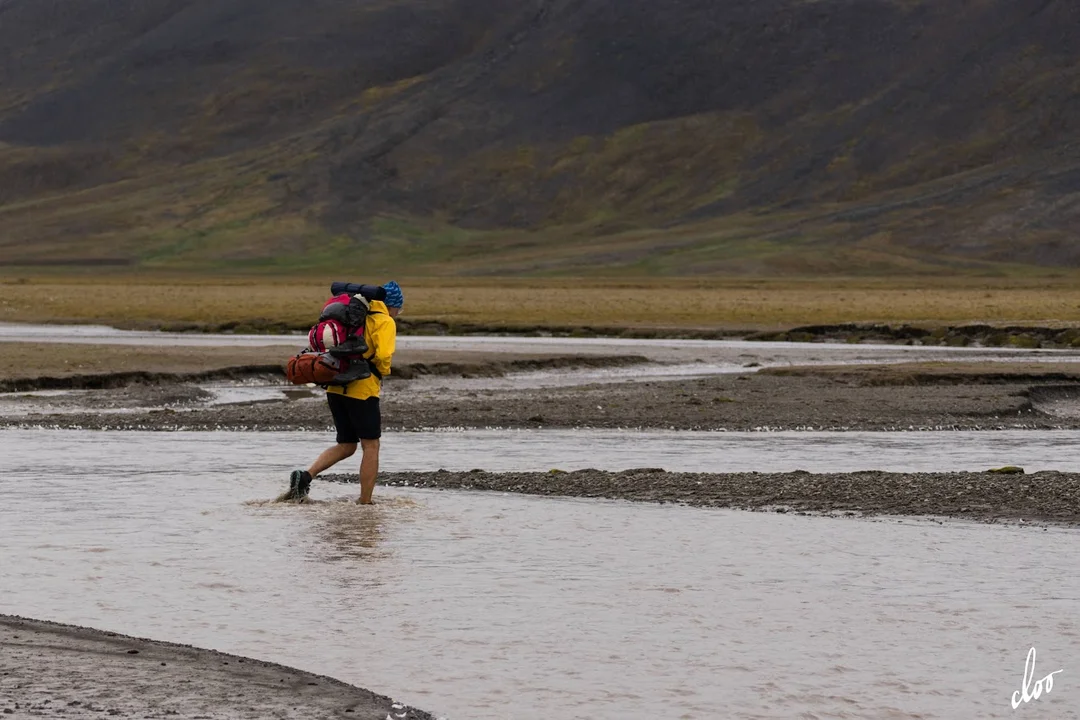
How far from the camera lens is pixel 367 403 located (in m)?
15.2

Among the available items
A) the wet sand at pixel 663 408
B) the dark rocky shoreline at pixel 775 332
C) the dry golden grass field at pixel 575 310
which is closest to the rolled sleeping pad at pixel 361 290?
the wet sand at pixel 663 408

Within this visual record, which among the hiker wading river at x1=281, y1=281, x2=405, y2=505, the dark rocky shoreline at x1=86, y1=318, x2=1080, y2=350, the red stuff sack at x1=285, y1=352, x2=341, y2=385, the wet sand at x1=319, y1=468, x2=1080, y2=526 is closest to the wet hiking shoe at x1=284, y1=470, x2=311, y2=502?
the hiker wading river at x1=281, y1=281, x2=405, y2=505

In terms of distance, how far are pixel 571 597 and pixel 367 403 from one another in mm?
4169

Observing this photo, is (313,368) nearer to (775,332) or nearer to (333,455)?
(333,455)

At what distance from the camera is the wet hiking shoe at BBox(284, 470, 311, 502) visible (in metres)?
16.0

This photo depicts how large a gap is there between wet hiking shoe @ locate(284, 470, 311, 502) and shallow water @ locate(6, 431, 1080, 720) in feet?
0.59

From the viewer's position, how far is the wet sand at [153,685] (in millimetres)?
8312

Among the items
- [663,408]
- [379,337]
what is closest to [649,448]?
[663,408]

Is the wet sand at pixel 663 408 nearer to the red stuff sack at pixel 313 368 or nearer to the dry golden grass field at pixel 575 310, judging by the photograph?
the red stuff sack at pixel 313 368

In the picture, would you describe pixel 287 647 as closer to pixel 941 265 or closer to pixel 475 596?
pixel 475 596

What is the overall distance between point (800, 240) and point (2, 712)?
19136cm

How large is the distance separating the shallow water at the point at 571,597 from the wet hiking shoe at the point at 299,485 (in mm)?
180

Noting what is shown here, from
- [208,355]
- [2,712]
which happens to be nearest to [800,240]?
[208,355]

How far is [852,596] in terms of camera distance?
11.6 metres
